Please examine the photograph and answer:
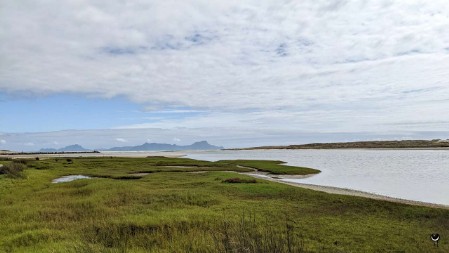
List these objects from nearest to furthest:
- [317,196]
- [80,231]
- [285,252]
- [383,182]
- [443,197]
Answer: [285,252]
[80,231]
[317,196]
[443,197]
[383,182]

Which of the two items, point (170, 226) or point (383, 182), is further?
point (383, 182)

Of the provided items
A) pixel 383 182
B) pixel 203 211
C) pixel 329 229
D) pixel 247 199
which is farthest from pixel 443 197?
pixel 203 211

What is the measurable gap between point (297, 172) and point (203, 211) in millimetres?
39182

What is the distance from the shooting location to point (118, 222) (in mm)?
19047

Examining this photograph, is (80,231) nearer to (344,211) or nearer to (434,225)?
(344,211)

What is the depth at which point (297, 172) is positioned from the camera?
59.3 m

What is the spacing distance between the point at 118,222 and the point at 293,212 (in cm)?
996

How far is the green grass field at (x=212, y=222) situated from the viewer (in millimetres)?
14914

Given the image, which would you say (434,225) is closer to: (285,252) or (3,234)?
(285,252)

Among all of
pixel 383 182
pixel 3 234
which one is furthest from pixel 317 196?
pixel 383 182

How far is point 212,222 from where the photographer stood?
63.4 ft

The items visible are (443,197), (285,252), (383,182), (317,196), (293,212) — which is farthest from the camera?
(383,182)

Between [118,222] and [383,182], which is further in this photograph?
[383,182]

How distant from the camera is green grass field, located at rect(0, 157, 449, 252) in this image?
48.9 feet
